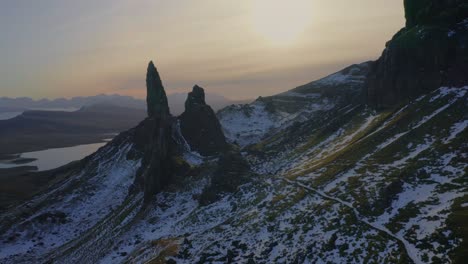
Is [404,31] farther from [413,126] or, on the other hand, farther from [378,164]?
[378,164]

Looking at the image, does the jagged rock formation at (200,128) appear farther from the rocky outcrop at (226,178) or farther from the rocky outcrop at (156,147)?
the rocky outcrop at (226,178)

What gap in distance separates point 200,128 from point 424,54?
66.6m

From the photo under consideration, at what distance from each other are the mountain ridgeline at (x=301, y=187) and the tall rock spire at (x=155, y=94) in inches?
20.3

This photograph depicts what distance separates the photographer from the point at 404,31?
89125 millimetres

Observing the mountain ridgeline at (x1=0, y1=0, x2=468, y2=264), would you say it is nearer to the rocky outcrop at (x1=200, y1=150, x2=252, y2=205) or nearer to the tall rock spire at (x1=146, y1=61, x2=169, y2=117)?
the rocky outcrop at (x1=200, y1=150, x2=252, y2=205)

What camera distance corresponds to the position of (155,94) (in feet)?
384

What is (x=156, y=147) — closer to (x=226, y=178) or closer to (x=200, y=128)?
(x=200, y=128)

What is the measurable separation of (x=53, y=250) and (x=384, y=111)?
83.4m

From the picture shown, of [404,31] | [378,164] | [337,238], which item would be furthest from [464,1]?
[337,238]

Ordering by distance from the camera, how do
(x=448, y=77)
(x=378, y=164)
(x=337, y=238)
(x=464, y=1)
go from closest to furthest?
(x=337, y=238) < (x=378, y=164) < (x=448, y=77) < (x=464, y=1)

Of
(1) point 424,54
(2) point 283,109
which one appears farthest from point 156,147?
(2) point 283,109

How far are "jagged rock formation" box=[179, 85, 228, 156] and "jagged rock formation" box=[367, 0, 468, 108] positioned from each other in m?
47.9

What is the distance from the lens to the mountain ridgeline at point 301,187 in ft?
134

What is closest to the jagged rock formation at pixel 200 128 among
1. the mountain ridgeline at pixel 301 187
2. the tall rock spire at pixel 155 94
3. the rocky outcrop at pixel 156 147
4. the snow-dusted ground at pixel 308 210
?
the mountain ridgeline at pixel 301 187
